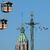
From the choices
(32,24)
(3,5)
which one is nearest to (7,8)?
(3,5)

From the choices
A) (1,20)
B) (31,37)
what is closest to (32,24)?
(31,37)

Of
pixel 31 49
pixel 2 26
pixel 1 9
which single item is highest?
pixel 1 9

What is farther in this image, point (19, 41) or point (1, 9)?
point (19, 41)

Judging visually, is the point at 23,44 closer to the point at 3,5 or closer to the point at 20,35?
the point at 20,35

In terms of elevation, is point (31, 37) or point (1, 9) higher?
point (1, 9)

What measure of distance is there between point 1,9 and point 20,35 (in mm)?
522

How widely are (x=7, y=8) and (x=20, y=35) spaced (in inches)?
21.2

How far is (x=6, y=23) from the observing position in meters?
2.69

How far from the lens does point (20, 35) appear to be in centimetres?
301

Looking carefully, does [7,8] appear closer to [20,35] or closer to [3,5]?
[3,5]

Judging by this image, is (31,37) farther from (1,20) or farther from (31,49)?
(1,20)

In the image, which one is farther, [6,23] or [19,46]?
[19,46]

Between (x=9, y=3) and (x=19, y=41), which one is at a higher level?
(x=9, y=3)

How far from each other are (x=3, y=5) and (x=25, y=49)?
0.66m
